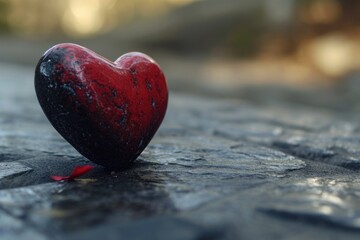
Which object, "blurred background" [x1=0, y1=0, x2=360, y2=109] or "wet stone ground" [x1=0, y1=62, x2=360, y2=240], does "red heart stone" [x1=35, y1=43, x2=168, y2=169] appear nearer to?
"wet stone ground" [x1=0, y1=62, x2=360, y2=240]

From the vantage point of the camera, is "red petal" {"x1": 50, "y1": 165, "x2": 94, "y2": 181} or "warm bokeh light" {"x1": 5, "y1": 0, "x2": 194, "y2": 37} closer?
"red petal" {"x1": 50, "y1": 165, "x2": 94, "y2": 181}

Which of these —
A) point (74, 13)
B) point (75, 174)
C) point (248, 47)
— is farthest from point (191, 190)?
point (74, 13)

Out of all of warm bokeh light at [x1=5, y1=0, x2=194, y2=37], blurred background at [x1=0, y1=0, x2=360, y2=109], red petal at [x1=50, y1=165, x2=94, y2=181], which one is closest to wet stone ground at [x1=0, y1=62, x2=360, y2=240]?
red petal at [x1=50, y1=165, x2=94, y2=181]

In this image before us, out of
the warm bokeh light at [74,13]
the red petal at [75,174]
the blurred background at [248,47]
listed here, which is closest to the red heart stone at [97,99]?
the red petal at [75,174]

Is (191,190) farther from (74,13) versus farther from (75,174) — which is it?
(74,13)

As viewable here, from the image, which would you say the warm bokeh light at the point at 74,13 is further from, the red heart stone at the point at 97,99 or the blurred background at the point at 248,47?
the red heart stone at the point at 97,99
